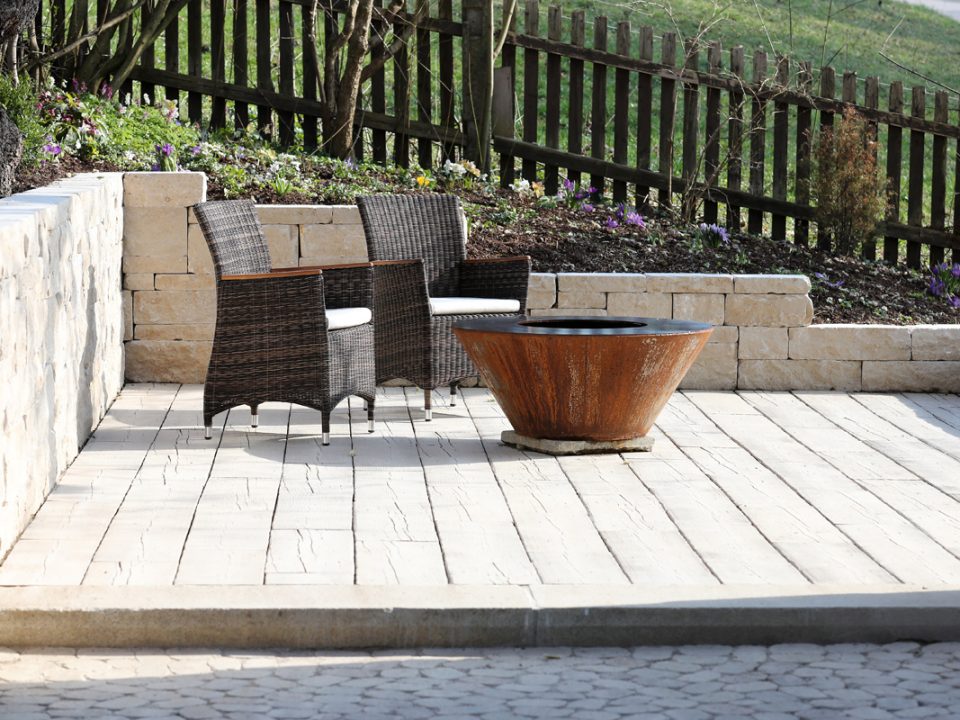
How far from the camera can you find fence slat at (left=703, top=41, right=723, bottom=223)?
27.4 ft

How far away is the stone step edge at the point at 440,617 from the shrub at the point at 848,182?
16.3 ft

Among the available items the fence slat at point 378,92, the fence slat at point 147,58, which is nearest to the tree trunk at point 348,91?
the fence slat at point 378,92

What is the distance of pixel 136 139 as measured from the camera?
7.78 meters

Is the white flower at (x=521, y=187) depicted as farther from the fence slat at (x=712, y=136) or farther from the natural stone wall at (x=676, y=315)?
the natural stone wall at (x=676, y=315)

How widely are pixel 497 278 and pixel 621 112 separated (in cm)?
247

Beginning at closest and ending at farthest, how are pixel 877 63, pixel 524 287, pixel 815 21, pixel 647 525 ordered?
pixel 647 525
pixel 524 287
pixel 877 63
pixel 815 21

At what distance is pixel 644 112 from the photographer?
8.52 meters

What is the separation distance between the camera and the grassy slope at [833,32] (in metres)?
17.6

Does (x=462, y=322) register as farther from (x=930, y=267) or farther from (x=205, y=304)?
(x=930, y=267)

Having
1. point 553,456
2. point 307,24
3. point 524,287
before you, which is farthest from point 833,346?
point 307,24

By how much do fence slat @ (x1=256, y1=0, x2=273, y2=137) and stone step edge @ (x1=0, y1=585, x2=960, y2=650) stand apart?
19.3 feet

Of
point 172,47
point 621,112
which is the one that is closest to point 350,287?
point 621,112

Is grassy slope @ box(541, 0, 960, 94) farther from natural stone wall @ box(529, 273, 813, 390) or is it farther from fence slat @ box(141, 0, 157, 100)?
natural stone wall @ box(529, 273, 813, 390)

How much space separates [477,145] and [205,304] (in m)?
2.36
